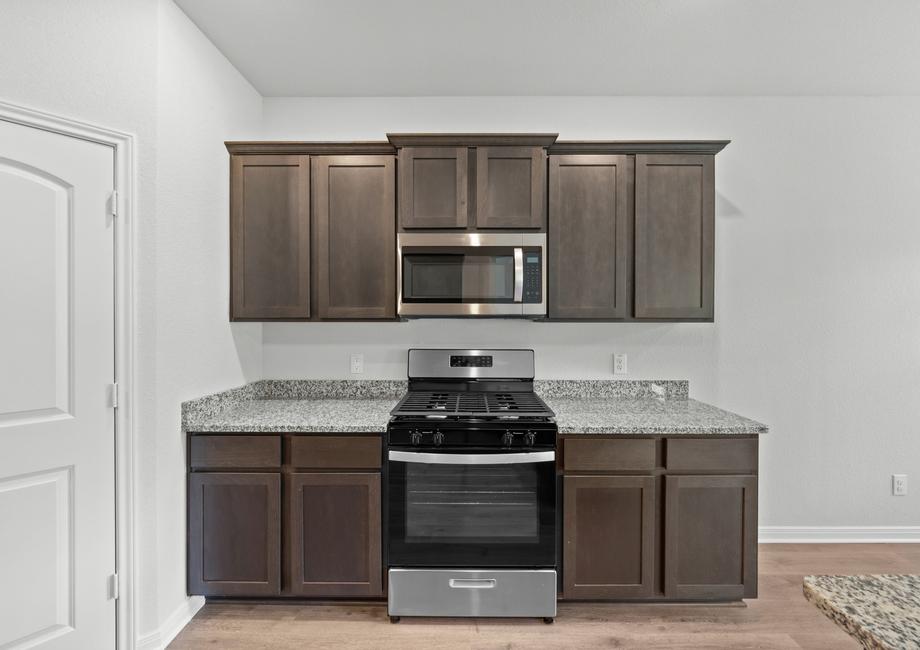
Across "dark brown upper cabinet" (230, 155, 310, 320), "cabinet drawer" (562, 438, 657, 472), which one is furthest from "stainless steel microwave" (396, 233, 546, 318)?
"cabinet drawer" (562, 438, 657, 472)

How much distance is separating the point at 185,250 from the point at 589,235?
2.03 m

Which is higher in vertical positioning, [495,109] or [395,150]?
[495,109]

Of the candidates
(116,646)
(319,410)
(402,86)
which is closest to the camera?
(116,646)

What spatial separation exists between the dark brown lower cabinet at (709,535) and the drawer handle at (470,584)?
0.83 m

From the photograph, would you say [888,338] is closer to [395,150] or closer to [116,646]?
[395,150]

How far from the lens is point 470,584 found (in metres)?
2.37

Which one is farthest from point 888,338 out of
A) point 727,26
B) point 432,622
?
point 432,622

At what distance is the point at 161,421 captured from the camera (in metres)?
2.19

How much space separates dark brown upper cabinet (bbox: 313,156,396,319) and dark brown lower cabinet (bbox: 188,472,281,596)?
3.14 feet

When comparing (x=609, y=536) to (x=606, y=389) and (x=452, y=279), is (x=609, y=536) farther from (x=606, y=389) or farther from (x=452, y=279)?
(x=452, y=279)

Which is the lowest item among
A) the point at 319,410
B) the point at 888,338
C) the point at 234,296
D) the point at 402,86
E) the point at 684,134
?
the point at 319,410

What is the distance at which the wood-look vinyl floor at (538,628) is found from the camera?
2.23m

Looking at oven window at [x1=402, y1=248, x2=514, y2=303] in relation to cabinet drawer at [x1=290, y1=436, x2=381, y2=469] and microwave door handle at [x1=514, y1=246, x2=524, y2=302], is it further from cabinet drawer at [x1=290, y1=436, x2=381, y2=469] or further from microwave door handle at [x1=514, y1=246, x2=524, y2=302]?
cabinet drawer at [x1=290, y1=436, x2=381, y2=469]

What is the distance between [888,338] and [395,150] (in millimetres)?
3210
